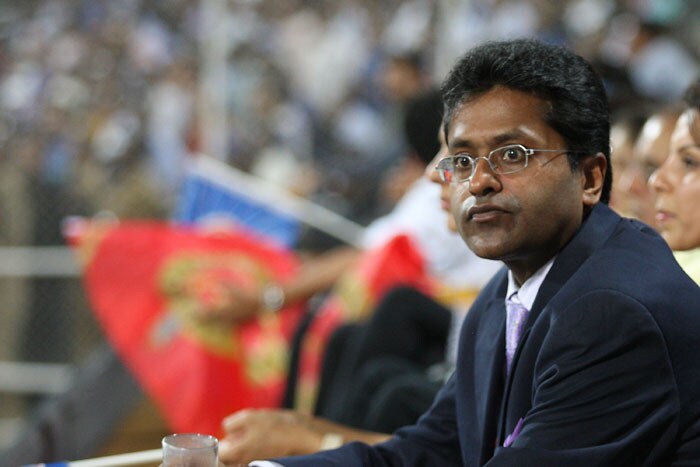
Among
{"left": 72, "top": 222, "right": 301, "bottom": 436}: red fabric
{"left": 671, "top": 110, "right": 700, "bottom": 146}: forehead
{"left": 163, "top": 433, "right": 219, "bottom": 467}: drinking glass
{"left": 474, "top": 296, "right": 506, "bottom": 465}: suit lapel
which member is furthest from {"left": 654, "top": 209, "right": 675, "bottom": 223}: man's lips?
{"left": 72, "top": 222, "right": 301, "bottom": 436}: red fabric

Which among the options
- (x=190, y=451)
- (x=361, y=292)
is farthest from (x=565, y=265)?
(x=361, y=292)

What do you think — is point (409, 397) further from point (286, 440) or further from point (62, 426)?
point (62, 426)

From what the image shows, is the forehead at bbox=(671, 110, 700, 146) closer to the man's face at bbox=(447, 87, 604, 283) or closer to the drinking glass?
the man's face at bbox=(447, 87, 604, 283)

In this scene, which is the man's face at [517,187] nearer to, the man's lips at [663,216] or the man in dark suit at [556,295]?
the man in dark suit at [556,295]

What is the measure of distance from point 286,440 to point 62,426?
84.1 inches

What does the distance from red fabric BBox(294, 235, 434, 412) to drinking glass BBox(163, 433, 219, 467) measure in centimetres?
171

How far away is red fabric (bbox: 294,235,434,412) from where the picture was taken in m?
3.29

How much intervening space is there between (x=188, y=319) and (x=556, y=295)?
2.56 metres

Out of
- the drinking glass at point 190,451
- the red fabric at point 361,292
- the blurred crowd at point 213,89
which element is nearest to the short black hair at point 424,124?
the red fabric at point 361,292

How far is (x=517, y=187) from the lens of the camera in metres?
1.45

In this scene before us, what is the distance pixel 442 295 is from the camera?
3.26 metres

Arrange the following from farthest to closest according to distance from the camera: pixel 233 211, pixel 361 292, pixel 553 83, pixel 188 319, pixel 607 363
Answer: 1. pixel 233 211
2. pixel 188 319
3. pixel 361 292
4. pixel 553 83
5. pixel 607 363

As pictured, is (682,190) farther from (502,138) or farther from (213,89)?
(213,89)

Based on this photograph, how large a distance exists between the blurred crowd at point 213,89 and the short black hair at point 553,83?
4202mm
